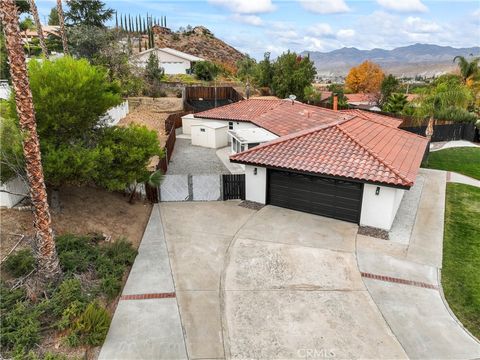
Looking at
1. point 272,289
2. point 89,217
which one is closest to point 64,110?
point 89,217

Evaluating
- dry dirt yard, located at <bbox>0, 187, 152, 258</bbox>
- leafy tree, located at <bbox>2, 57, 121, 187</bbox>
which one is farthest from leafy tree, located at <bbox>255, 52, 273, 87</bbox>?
leafy tree, located at <bbox>2, 57, 121, 187</bbox>

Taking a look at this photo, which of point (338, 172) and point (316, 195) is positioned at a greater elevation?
point (338, 172)

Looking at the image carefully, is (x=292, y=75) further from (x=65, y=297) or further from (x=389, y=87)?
(x=65, y=297)

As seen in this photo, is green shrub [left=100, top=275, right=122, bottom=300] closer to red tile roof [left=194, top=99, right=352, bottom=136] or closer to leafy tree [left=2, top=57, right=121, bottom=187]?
leafy tree [left=2, top=57, right=121, bottom=187]

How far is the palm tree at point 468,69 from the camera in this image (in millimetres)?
43397

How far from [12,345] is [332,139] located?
14086 millimetres

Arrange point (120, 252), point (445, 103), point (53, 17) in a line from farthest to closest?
1. point (53, 17)
2. point (445, 103)
3. point (120, 252)

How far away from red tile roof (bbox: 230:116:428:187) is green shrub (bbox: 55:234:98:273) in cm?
763

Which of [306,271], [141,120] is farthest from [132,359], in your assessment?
[141,120]

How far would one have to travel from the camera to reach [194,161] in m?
25.2

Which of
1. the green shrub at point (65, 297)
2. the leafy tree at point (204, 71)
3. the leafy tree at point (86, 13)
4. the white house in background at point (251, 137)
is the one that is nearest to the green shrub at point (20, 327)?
the green shrub at point (65, 297)

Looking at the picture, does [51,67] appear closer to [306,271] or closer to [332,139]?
[306,271]

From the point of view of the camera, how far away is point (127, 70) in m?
35.8

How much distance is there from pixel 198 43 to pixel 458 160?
299 feet
